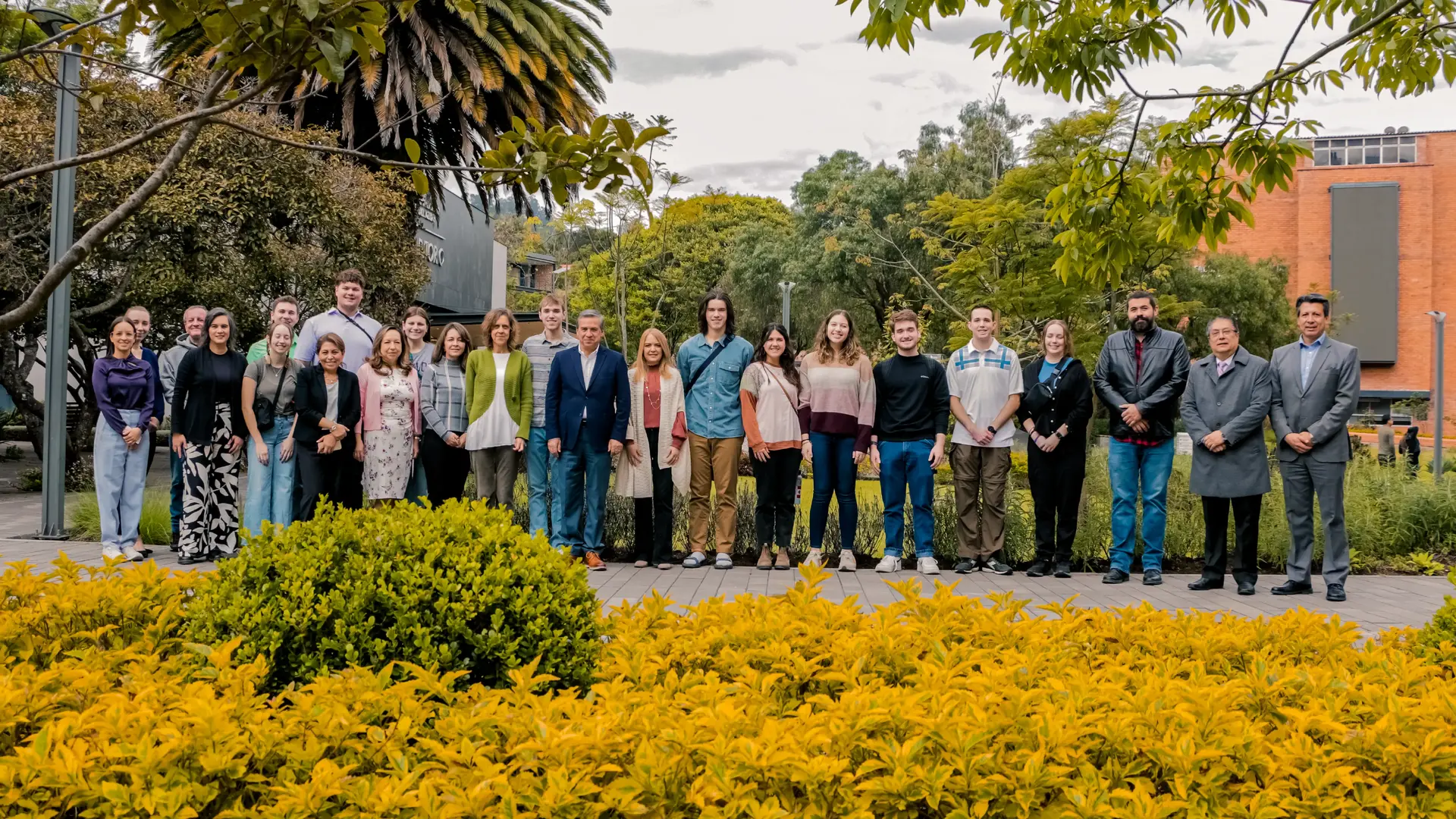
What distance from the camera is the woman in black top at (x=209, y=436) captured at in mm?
8164

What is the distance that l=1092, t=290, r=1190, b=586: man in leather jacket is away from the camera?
314 inches

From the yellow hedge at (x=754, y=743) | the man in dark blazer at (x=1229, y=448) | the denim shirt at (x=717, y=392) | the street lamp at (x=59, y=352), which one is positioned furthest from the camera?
the street lamp at (x=59, y=352)

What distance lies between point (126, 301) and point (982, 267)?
14007 millimetres

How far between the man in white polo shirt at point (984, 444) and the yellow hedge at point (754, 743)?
552 centimetres

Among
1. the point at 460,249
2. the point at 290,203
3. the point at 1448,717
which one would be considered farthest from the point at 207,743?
the point at 460,249

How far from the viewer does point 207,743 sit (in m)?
1.98

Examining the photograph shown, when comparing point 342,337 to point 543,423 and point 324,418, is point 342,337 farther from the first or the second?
point 543,423

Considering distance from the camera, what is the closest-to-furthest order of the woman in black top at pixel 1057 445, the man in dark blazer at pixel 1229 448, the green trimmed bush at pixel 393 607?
the green trimmed bush at pixel 393 607
the man in dark blazer at pixel 1229 448
the woman in black top at pixel 1057 445

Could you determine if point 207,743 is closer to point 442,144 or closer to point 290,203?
point 290,203

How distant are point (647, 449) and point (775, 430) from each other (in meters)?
1.09

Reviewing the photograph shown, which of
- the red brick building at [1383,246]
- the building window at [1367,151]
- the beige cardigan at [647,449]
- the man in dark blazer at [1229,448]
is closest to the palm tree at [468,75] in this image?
the beige cardigan at [647,449]

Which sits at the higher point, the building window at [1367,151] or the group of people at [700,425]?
the building window at [1367,151]

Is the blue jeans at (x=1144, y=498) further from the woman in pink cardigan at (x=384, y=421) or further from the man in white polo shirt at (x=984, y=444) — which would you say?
the woman in pink cardigan at (x=384, y=421)

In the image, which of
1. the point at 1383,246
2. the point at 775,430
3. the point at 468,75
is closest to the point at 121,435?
the point at 775,430
